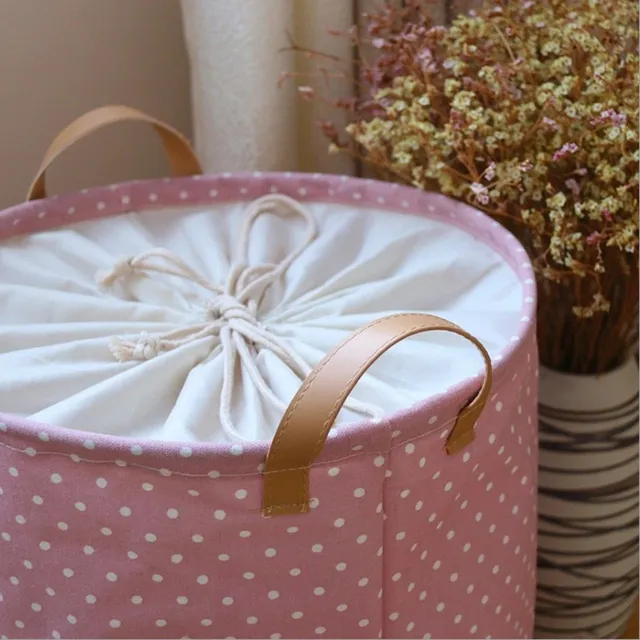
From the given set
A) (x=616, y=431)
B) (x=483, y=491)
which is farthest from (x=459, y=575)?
(x=616, y=431)

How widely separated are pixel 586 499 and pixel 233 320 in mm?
479

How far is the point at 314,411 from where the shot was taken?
1.92ft

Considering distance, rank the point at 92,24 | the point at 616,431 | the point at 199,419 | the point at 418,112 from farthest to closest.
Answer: the point at 92,24
the point at 616,431
the point at 418,112
the point at 199,419

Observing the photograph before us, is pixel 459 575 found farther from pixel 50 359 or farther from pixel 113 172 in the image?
pixel 113 172

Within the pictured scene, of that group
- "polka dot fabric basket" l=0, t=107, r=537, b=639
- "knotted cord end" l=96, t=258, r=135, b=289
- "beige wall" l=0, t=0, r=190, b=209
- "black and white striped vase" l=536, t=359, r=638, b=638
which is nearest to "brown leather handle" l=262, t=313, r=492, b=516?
"polka dot fabric basket" l=0, t=107, r=537, b=639

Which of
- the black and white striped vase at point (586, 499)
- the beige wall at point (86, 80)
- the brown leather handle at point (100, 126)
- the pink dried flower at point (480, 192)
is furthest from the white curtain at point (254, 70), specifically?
the black and white striped vase at point (586, 499)

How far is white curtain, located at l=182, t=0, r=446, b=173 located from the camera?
0.98 m

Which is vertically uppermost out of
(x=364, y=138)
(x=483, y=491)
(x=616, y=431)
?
(x=364, y=138)

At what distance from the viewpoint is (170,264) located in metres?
0.90

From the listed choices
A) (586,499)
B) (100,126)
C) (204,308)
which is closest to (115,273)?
(204,308)

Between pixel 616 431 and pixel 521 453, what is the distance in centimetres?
29

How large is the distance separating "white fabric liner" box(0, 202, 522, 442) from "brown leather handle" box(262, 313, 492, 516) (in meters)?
0.08

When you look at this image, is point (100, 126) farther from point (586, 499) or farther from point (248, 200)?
point (586, 499)

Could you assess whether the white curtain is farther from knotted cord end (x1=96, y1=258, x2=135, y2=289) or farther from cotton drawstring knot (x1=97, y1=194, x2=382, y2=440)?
knotted cord end (x1=96, y1=258, x2=135, y2=289)
